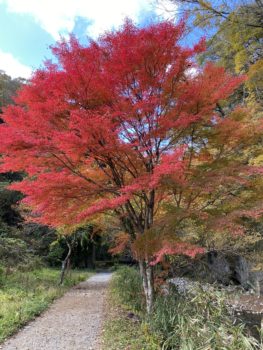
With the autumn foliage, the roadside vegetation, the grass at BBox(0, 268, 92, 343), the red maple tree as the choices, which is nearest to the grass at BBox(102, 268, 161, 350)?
the roadside vegetation

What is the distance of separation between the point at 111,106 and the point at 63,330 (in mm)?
4723

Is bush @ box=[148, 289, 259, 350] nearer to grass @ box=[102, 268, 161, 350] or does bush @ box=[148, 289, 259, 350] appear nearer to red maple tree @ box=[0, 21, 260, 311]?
grass @ box=[102, 268, 161, 350]

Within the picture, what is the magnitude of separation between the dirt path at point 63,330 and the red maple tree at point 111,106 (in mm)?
2368

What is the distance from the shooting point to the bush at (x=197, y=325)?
393 centimetres

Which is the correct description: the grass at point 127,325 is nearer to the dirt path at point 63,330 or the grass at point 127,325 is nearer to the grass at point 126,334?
the grass at point 126,334

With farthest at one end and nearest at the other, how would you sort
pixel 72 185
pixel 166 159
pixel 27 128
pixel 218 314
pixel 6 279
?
pixel 6 279, pixel 72 185, pixel 27 128, pixel 166 159, pixel 218 314

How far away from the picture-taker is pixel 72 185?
5945 millimetres

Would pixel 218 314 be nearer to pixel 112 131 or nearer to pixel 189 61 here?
pixel 112 131

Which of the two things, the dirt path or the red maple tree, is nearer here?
the red maple tree

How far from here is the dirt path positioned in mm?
5930

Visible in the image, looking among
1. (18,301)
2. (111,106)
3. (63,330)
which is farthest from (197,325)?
(18,301)

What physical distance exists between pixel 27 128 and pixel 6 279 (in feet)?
29.3

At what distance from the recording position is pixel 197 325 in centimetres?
477

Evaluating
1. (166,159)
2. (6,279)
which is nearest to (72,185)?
(166,159)
